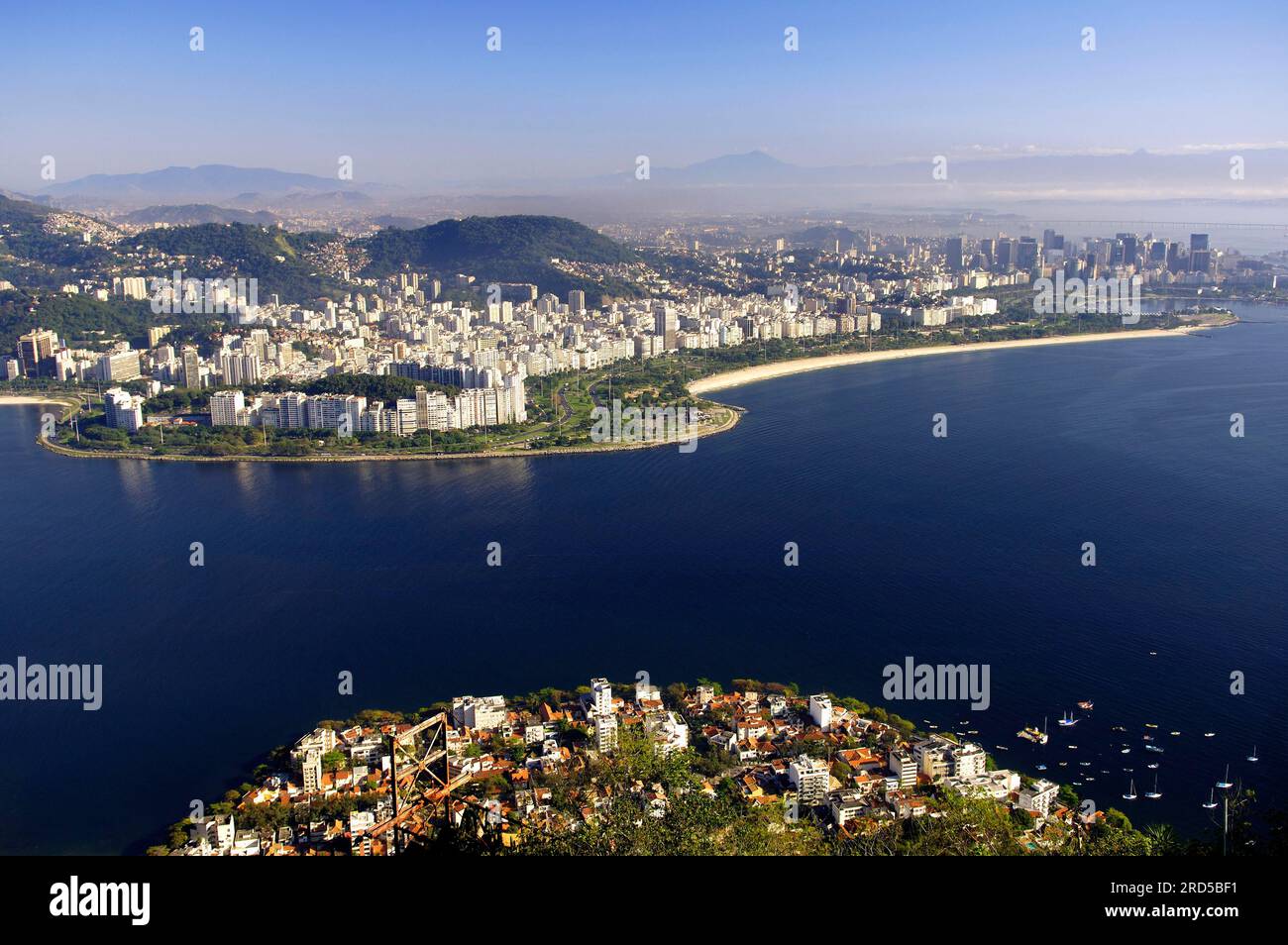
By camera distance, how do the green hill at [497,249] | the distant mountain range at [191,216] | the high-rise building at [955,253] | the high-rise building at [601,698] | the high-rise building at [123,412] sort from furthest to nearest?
the distant mountain range at [191,216]
the high-rise building at [955,253]
the green hill at [497,249]
the high-rise building at [123,412]
the high-rise building at [601,698]

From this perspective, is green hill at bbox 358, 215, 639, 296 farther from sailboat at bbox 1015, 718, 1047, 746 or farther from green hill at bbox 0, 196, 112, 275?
sailboat at bbox 1015, 718, 1047, 746

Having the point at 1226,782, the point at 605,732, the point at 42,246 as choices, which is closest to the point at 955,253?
the point at 42,246

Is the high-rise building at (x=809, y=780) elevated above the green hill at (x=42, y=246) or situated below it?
below

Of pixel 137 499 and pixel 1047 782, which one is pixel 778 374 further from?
pixel 1047 782

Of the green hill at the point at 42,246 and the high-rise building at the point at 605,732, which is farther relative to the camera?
the green hill at the point at 42,246

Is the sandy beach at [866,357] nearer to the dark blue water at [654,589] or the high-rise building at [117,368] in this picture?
the dark blue water at [654,589]

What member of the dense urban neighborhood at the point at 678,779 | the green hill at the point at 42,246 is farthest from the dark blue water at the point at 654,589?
the green hill at the point at 42,246

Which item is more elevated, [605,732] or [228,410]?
[228,410]

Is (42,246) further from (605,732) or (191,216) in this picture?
(605,732)
